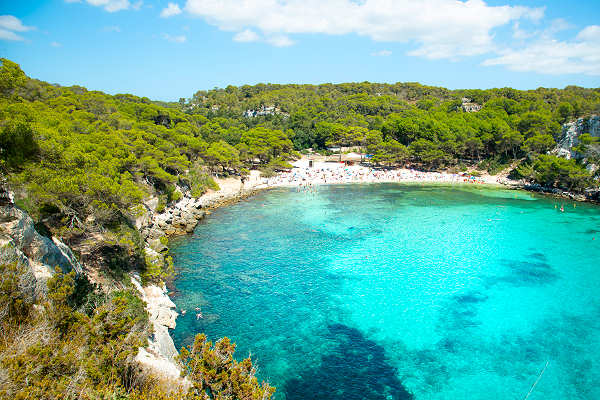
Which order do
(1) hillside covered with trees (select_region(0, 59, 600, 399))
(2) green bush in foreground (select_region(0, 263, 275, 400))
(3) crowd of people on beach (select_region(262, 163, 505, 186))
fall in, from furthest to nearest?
(3) crowd of people on beach (select_region(262, 163, 505, 186)) → (1) hillside covered with trees (select_region(0, 59, 600, 399)) → (2) green bush in foreground (select_region(0, 263, 275, 400))

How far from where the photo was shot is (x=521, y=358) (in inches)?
563

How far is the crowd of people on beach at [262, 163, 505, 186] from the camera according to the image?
50844mm

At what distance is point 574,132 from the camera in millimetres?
45344

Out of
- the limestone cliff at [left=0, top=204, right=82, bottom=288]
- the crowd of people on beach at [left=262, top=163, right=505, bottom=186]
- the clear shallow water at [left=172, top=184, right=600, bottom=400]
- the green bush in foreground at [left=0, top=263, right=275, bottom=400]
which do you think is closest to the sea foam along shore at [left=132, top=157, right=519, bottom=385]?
the crowd of people on beach at [left=262, top=163, right=505, bottom=186]

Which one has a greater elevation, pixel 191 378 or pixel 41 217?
pixel 41 217

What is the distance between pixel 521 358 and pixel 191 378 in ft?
45.4

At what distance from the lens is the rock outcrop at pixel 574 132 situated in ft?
142

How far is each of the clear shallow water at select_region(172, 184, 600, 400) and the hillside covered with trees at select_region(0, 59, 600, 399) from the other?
4.40m

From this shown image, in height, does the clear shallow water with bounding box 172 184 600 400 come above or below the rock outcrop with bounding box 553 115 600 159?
below

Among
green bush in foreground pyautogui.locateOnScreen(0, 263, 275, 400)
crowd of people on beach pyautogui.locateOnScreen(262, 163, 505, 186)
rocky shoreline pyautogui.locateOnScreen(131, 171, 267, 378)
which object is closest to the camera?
green bush in foreground pyautogui.locateOnScreen(0, 263, 275, 400)

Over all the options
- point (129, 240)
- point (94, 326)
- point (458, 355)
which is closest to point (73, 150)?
point (129, 240)

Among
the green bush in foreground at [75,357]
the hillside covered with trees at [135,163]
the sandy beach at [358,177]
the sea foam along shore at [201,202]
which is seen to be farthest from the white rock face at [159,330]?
the sandy beach at [358,177]

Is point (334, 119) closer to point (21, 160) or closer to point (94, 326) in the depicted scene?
point (21, 160)

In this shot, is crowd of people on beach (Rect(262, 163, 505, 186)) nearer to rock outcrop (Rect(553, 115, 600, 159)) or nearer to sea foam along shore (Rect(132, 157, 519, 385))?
sea foam along shore (Rect(132, 157, 519, 385))
